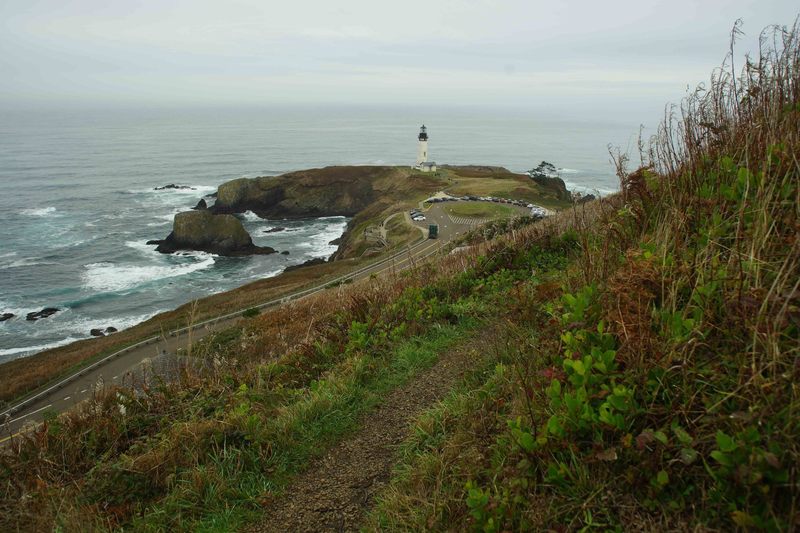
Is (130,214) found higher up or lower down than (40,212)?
lower down

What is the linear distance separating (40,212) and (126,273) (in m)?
31.0

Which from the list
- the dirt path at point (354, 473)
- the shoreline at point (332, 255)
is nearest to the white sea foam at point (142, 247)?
the shoreline at point (332, 255)

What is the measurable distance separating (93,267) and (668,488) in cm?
5232

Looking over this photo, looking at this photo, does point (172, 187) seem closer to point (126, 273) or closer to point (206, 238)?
point (206, 238)

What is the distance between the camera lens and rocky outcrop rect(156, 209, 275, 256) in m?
50.8

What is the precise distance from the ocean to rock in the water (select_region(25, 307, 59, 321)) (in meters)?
0.48

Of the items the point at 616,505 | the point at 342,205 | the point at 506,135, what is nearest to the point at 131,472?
the point at 616,505

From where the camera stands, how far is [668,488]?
7.43 feet

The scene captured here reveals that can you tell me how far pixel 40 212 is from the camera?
209 feet

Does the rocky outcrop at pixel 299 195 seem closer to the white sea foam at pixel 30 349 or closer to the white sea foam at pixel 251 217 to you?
the white sea foam at pixel 251 217

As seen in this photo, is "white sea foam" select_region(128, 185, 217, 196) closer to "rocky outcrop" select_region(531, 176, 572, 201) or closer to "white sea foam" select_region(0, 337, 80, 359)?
"white sea foam" select_region(0, 337, 80, 359)

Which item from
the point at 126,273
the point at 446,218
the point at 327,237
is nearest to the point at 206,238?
the point at 126,273

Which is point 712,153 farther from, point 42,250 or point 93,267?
point 42,250

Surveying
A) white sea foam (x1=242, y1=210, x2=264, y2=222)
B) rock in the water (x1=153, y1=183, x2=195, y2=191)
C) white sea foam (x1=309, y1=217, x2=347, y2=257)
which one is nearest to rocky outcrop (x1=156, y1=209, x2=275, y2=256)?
white sea foam (x1=309, y1=217, x2=347, y2=257)
